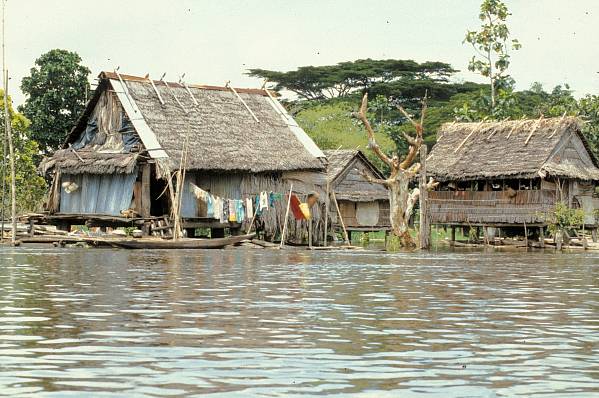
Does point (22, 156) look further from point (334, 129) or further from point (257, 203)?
point (334, 129)

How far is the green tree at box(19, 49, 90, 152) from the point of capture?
42.2 metres

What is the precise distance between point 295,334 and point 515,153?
28.1 meters

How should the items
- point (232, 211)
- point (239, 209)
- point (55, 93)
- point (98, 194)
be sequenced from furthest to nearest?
point (55, 93) → point (239, 209) → point (232, 211) → point (98, 194)

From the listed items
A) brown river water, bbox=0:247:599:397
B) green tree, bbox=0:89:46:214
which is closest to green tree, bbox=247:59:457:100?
green tree, bbox=0:89:46:214

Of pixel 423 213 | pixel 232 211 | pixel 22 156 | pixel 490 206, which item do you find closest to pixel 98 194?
pixel 232 211

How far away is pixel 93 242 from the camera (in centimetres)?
3191

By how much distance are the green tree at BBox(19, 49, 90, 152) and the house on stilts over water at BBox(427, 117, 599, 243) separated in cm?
1387

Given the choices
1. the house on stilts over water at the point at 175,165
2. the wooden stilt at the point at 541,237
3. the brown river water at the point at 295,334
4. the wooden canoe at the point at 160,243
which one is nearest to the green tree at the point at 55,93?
the house on stilts over water at the point at 175,165

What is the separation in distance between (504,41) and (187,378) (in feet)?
135

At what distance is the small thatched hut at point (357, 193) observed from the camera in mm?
43000

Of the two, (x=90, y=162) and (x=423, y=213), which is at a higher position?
(x=90, y=162)

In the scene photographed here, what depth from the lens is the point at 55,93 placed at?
42.1 m

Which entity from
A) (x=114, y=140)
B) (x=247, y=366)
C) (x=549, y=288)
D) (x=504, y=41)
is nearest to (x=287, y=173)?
(x=114, y=140)

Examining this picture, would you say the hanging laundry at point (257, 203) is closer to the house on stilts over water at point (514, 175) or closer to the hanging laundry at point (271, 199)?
the hanging laundry at point (271, 199)
